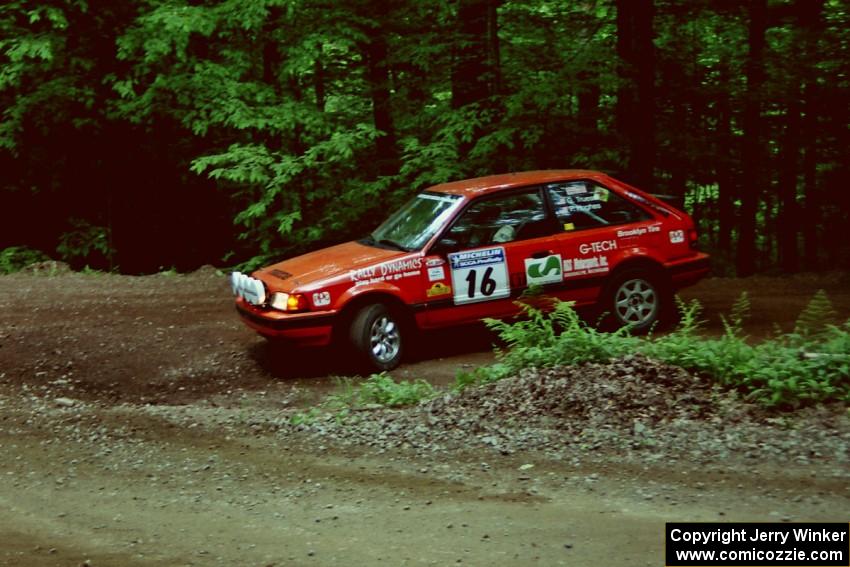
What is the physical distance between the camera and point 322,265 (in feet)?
33.5

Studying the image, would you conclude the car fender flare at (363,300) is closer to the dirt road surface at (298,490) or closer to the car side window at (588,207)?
the dirt road surface at (298,490)

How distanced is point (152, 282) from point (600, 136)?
7841mm

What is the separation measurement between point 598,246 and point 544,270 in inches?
27.7

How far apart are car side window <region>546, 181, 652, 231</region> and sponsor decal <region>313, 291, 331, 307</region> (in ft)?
9.18

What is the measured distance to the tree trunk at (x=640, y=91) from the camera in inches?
619

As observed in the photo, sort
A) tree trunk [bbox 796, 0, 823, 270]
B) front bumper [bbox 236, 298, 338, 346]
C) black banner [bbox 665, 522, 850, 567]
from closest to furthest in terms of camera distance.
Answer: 1. black banner [bbox 665, 522, 850, 567]
2. front bumper [bbox 236, 298, 338, 346]
3. tree trunk [bbox 796, 0, 823, 270]

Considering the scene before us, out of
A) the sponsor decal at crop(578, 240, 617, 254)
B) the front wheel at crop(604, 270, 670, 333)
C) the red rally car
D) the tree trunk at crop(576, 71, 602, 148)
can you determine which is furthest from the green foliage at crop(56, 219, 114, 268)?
the front wheel at crop(604, 270, 670, 333)

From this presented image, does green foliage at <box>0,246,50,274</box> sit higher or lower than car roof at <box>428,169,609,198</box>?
lower

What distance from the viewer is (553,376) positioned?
7887mm

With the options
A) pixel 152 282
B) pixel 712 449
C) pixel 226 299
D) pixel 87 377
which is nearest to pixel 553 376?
pixel 712 449

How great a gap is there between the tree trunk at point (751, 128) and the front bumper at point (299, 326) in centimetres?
1172

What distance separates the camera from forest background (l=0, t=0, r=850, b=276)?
16141mm

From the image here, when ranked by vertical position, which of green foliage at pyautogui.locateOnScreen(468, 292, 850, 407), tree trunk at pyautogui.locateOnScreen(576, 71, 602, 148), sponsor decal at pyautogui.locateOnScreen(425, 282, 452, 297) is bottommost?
green foliage at pyautogui.locateOnScreen(468, 292, 850, 407)

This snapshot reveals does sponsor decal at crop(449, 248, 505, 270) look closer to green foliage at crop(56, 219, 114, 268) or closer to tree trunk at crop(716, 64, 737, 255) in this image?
tree trunk at crop(716, 64, 737, 255)
